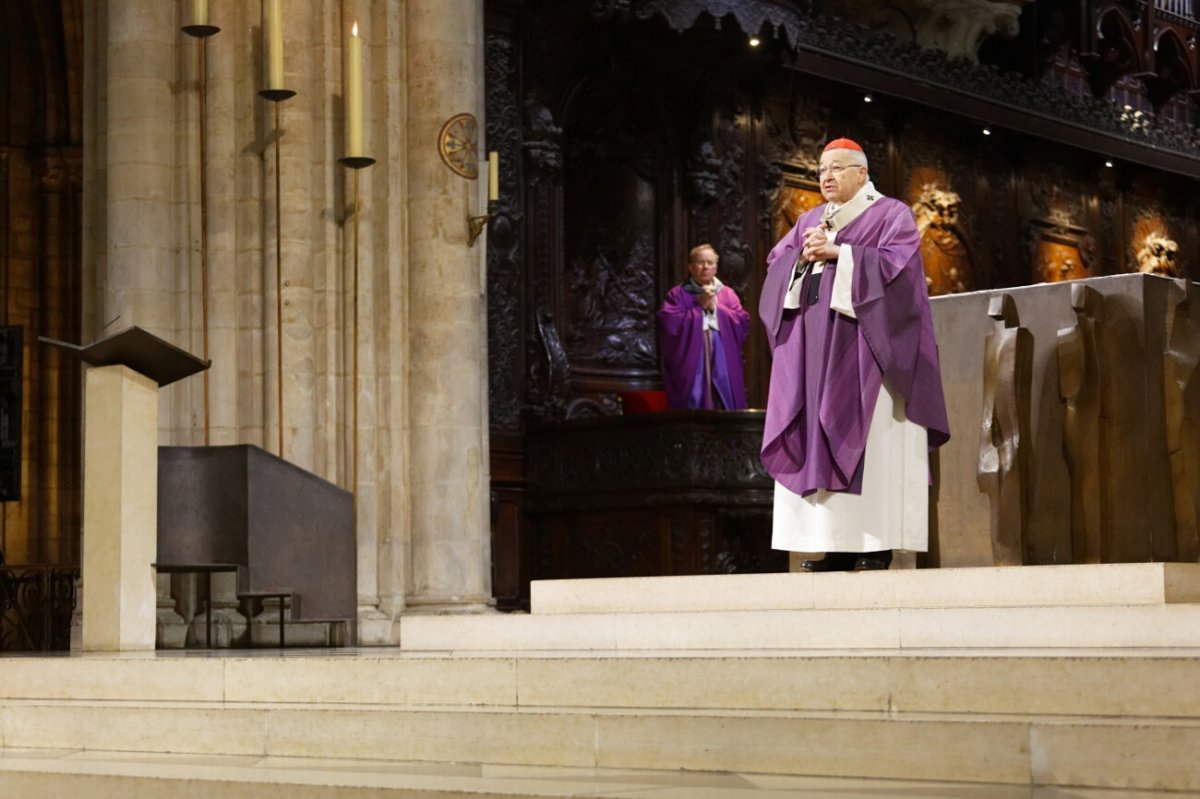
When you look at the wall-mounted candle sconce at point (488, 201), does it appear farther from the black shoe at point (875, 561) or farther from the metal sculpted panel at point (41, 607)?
the black shoe at point (875, 561)

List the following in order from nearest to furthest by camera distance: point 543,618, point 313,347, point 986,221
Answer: point 543,618
point 313,347
point 986,221

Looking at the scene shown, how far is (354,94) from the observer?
10398 millimetres

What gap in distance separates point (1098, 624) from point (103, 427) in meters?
4.41

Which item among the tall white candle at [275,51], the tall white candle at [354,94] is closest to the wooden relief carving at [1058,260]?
the tall white candle at [354,94]

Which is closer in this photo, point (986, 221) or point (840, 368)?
point (840, 368)

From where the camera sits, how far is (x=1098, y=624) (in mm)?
6598

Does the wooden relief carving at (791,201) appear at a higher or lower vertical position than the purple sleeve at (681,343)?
higher

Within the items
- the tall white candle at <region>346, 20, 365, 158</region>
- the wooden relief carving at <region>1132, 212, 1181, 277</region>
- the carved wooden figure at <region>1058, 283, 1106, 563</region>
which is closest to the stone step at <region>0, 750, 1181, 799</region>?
the carved wooden figure at <region>1058, 283, 1106, 563</region>

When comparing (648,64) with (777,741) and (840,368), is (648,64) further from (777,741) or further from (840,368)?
(777,741)

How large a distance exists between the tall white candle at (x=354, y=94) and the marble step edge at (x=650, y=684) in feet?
12.4

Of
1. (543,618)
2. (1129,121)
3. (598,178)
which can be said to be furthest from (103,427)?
(1129,121)

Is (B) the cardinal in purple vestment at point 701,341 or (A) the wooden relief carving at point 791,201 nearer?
(B) the cardinal in purple vestment at point 701,341

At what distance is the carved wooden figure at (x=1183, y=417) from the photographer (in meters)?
8.36

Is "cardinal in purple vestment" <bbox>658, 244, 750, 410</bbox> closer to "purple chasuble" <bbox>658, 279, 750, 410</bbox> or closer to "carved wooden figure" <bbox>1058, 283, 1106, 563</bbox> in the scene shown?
"purple chasuble" <bbox>658, 279, 750, 410</bbox>
